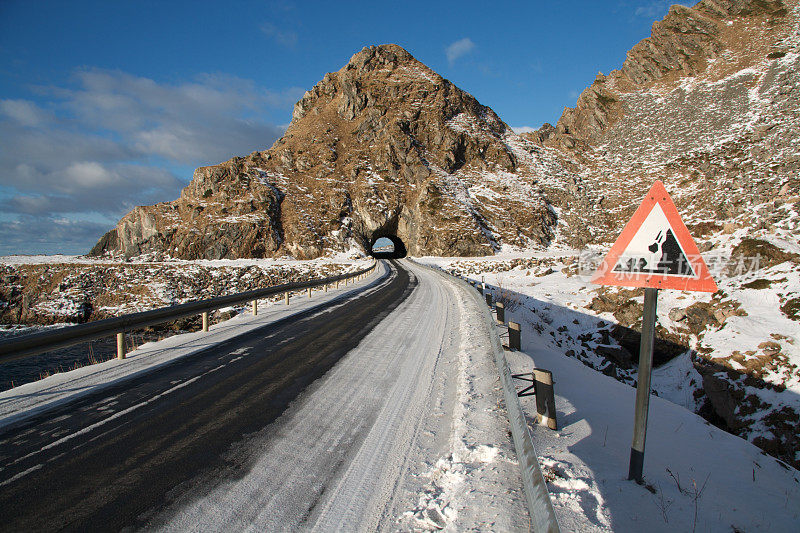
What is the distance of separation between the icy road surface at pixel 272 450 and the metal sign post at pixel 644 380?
3.68ft

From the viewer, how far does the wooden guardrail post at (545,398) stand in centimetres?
390

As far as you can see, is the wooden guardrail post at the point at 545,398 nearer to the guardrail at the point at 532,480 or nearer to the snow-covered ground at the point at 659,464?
the snow-covered ground at the point at 659,464

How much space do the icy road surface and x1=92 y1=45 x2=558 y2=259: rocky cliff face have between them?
44.9 metres

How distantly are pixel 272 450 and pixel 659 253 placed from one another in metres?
4.10

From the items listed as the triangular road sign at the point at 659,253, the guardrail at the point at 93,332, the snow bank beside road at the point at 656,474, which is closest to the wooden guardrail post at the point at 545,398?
the snow bank beside road at the point at 656,474

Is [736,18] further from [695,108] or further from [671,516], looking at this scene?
[671,516]

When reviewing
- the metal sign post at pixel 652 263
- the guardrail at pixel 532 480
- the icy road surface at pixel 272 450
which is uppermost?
the metal sign post at pixel 652 263

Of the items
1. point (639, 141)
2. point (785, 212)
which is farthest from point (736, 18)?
point (785, 212)

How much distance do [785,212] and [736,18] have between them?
8621 centimetres

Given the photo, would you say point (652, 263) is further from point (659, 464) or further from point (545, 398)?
point (659, 464)

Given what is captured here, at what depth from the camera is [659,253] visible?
2801mm

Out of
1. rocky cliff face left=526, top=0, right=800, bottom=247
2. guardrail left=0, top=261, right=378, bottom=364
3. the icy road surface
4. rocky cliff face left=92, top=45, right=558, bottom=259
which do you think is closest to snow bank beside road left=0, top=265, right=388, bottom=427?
the icy road surface

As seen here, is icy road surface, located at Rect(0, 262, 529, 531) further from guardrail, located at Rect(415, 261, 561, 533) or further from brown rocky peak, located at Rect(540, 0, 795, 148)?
brown rocky peak, located at Rect(540, 0, 795, 148)

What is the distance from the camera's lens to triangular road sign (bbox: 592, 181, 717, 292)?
269 cm
